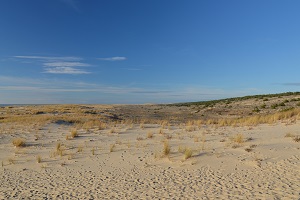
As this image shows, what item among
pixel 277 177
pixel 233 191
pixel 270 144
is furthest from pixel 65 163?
pixel 270 144

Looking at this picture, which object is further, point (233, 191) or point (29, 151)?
point (29, 151)

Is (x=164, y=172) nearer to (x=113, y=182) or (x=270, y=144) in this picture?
(x=113, y=182)

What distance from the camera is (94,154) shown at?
1234 centimetres

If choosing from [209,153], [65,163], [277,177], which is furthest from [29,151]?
[277,177]

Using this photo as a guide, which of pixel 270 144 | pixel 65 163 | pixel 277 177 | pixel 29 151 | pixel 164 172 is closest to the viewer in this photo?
pixel 277 177

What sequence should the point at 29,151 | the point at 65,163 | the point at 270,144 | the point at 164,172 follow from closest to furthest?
the point at 164,172, the point at 65,163, the point at 270,144, the point at 29,151

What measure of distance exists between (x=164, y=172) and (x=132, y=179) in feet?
3.97

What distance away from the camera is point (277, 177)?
8102 millimetres

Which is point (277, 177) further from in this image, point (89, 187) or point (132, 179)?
point (89, 187)

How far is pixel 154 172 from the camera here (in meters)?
9.45

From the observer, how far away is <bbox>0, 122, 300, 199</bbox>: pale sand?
7.48 meters

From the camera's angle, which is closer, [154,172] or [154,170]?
[154,172]

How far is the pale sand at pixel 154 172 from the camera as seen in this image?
7.48 m

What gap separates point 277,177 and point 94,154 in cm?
771
